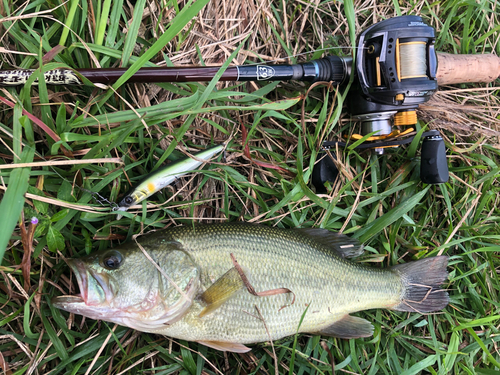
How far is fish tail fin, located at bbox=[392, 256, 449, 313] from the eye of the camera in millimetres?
2598

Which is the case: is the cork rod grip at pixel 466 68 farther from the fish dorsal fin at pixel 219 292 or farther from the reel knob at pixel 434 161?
the fish dorsal fin at pixel 219 292

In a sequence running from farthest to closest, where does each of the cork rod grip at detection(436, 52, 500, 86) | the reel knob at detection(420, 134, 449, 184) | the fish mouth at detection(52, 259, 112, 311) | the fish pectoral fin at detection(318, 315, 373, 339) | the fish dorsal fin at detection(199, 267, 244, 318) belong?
1. the cork rod grip at detection(436, 52, 500, 86)
2. the reel knob at detection(420, 134, 449, 184)
3. the fish pectoral fin at detection(318, 315, 373, 339)
4. the fish dorsal fin at detection(199, 267, 244, 318)
5. the fish mouth at detection(52, 259, 112, 311)

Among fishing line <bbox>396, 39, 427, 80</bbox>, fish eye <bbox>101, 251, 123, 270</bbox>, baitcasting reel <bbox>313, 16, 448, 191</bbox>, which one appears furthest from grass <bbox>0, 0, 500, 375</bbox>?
fishing line <bbox>396, 39, 427, 80</bbox>

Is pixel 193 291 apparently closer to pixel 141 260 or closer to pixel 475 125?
pixel 141 260

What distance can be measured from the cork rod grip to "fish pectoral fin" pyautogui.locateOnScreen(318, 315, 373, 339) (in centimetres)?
218

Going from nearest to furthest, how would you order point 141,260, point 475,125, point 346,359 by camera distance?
point 141,260 → point 346,359 → point 475,125

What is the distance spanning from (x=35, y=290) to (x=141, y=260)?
0.84 m

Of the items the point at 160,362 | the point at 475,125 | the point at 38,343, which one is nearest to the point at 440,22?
the point at 475,125

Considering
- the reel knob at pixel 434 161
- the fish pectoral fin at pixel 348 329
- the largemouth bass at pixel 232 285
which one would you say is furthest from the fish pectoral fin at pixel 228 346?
the reel knob at pixel 434 161

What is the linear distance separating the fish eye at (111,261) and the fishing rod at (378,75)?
1128 millimetres

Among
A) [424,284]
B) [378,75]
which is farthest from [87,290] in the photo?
[424,284]

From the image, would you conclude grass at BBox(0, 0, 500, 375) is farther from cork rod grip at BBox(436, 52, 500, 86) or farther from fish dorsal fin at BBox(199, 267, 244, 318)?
fish dorsal fin at BBox(199, 267, 244, 318)

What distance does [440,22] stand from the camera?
119 inches

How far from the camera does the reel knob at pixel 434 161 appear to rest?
2520 millimetres
